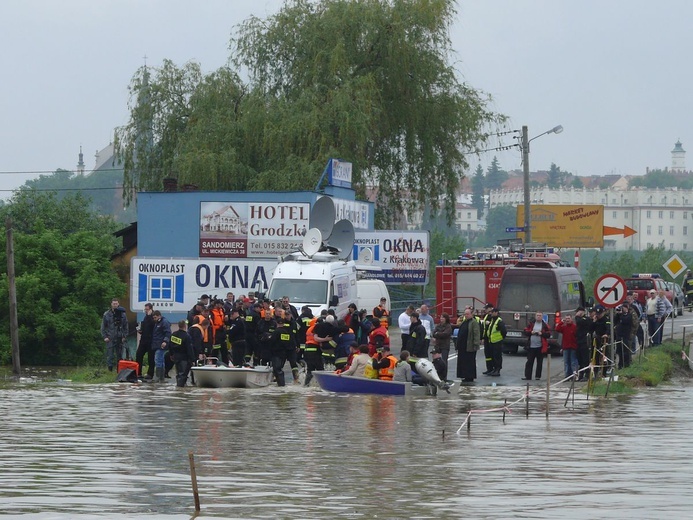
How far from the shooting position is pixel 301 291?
35.4m

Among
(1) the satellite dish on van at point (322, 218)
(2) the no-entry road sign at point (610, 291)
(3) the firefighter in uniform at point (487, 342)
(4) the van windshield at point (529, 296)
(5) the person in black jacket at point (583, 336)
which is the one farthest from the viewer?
(1) the satellite dish on van at point (322, 218)

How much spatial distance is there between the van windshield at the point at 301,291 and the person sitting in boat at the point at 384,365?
7650 mm

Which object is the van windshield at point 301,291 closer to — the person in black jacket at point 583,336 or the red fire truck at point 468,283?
the person in black jacket at point 583,336

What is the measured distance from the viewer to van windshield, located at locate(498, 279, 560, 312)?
38.2 meters

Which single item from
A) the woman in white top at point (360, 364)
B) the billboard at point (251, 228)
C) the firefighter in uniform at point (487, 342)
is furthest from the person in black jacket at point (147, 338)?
the billboard at point (251, 228)

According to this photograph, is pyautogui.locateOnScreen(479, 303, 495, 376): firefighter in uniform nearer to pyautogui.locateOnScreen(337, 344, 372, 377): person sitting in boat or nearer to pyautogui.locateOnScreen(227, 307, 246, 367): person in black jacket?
pyautogui.locateOnScreen(337, 344, 372, 377): person sitting in boat

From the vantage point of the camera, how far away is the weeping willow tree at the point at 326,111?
51906 millimetres

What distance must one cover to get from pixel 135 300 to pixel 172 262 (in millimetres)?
1679

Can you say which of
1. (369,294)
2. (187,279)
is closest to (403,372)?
(369,294)

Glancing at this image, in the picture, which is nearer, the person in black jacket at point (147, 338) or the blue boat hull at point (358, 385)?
the blue boat hull at point (358, 385)

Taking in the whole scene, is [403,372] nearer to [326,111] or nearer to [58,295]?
[58,295]

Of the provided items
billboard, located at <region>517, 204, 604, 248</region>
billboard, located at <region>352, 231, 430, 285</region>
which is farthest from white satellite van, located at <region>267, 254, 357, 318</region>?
billboard, located at <region>517, 204, 604, 248</region>

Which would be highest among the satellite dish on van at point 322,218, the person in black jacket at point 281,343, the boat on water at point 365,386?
the satellite dish on van at point 322,218

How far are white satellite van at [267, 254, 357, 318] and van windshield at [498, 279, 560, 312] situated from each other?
486 cm
